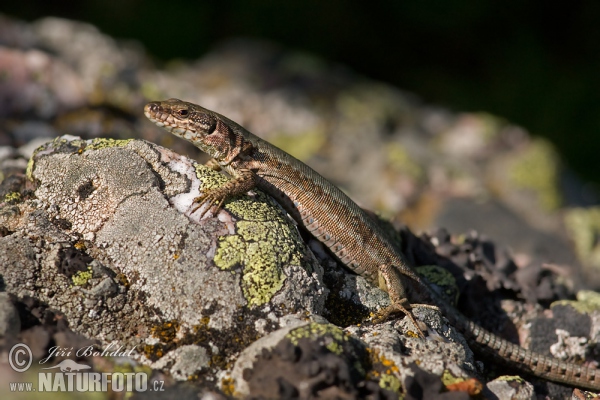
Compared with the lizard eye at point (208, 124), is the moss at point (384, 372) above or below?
below

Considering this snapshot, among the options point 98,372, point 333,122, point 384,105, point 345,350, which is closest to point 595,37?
point 384,105

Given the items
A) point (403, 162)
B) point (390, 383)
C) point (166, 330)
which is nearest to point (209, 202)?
point (166, 330)

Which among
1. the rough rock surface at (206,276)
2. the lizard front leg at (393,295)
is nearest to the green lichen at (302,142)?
the rough rock surface at (206,276)

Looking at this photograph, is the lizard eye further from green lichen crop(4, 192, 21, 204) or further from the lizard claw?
green lichen crop(4, 192, 21, 204)

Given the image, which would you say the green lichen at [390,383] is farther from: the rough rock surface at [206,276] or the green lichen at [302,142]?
the green lichen at [302,142]

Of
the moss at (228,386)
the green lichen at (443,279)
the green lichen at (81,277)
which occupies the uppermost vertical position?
the green lichen at (443,279)

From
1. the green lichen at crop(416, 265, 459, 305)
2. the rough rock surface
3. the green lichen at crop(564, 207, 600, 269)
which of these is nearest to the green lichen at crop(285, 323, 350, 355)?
the rough rock surface
